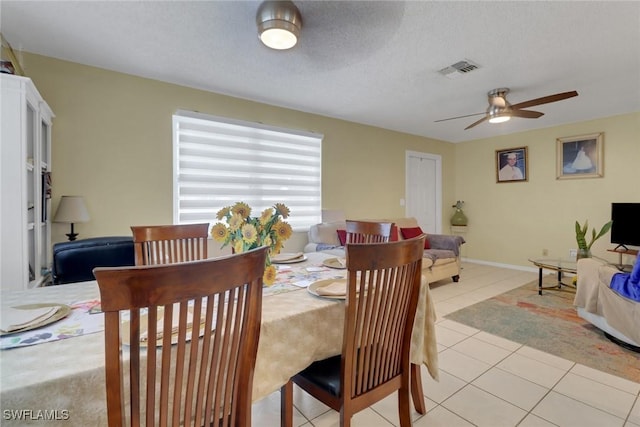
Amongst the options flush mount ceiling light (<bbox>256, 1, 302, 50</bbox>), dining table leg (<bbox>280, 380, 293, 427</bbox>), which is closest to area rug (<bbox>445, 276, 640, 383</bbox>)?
dining table leg (<bbox>280, 380, 293, 427</bbox>)

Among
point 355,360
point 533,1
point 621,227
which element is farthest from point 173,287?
point 621,227

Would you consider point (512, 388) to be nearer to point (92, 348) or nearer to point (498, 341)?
point (498, 341)

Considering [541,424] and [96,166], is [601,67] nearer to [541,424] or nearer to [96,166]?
[541,424]

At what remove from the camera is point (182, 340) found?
0.72m

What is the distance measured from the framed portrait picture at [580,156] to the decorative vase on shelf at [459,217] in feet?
5.44

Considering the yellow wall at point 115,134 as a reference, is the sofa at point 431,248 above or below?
below

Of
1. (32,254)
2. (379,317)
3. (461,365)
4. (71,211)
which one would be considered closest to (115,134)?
(71,211)

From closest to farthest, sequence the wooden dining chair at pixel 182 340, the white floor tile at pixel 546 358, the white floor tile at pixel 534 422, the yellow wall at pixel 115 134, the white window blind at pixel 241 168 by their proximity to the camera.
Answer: the wooden dining chair at pixel 182 340 → the white floor tile at pixel 534 422 → the white floor tile at pixel 546 358 → the yellow wall at pixel 115 134 → the white window blind at pixel 241 168

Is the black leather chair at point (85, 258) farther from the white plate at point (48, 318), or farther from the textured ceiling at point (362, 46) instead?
the textured ceiling at point (362, 46)

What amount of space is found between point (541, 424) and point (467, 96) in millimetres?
3216

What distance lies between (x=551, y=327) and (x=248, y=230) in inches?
120

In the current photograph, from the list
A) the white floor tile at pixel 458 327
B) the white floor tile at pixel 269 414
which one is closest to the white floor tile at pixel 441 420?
the white floor tile at pixel 269 414

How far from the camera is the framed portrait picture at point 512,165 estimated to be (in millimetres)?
5254

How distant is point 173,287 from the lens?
2.19 feet
